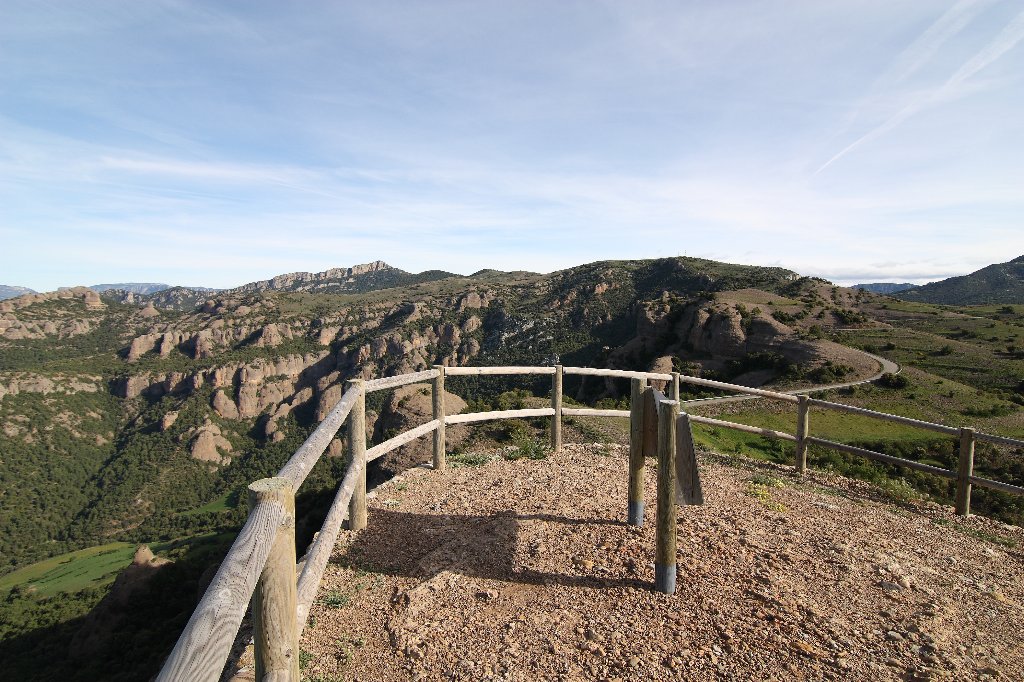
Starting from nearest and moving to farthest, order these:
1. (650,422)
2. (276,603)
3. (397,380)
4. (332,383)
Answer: (276,603), (650,422), (397,380), (332,383)

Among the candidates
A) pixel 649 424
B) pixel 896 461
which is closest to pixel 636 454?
pixel 649 424

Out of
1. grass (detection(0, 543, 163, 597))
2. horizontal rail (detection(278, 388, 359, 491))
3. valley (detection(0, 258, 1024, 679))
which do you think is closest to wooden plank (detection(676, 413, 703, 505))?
horizontal rail (detection(278, 388, 359, 491))

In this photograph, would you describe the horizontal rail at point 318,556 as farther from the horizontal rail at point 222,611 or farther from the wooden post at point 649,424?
the wooden post at point 649,424

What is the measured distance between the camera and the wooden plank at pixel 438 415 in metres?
7.48

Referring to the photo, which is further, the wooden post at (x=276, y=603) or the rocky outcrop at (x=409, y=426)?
the rocky outcrop at (x=409, y=426)

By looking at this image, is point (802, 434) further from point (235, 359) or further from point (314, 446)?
point (235, 359)

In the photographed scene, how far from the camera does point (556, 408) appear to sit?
895 centimetres

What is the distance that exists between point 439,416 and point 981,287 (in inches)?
7936

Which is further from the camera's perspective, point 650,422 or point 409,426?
point 409,426

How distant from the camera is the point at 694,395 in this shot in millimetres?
26016

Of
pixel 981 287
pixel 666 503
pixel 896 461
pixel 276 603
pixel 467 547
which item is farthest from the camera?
pixel 981 287

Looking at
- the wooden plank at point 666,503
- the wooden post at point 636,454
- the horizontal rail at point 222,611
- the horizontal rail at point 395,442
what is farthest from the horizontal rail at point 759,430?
the horizontal rail at point 222,611

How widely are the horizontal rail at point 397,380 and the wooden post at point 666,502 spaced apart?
3026 mm

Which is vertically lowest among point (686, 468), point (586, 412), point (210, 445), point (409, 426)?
point (210, 445)
